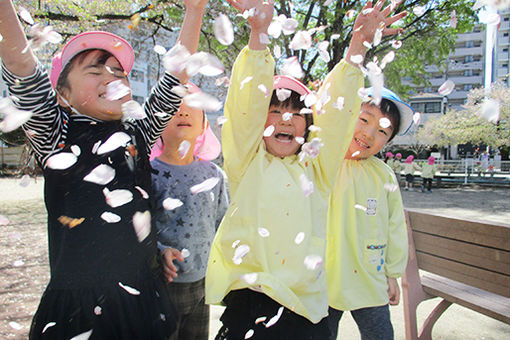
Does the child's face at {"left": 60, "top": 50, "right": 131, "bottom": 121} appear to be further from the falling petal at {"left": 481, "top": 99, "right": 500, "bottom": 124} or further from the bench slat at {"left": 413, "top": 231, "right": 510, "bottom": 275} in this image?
the bench slat at {"left": 413, "top": 231, "right": 510, "bottom": 275}

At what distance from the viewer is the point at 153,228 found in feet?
4.90

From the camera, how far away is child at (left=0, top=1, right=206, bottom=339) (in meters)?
1.22

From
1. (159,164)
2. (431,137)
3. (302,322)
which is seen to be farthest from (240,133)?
(431,137)

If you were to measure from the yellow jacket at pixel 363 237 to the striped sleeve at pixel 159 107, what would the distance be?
99cm

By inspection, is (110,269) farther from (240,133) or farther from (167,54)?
(167,54)

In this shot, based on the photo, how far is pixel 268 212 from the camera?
145cm

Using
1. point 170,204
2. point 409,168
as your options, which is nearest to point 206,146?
point 170,204

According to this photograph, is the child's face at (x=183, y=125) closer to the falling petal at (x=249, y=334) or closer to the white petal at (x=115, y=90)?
the white petal at (x=115, y=90)

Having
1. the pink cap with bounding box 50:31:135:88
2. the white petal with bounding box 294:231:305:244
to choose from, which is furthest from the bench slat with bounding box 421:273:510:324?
the pink cap with bounding box 50:31:135:88

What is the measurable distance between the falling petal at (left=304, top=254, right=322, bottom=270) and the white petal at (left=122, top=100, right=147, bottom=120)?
0.87 metres

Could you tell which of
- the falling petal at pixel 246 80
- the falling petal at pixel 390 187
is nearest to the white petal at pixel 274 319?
the falling petal at pixel 246 80

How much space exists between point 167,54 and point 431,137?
39267 millimetres

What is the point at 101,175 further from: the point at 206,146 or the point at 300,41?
the point at 300,41

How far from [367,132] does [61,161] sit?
4.87ft
